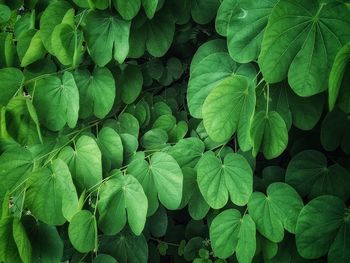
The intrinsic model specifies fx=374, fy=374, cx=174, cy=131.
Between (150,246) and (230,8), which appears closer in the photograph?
(230,8)

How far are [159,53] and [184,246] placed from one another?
830 mm

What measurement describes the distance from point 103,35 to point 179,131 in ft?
1.48

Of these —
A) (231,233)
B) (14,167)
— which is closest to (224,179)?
(231,233)

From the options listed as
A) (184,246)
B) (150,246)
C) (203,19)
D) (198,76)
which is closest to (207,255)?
(184,246)

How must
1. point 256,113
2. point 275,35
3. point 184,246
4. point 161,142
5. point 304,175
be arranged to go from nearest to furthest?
point 275,35 → point 256,113 → point 304,175 → point 161,142 → point 184,246

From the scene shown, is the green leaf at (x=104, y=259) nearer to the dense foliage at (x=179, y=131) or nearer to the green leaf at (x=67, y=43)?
the dense foliage at (x=179, y=131)

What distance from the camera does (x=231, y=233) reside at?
1.19m

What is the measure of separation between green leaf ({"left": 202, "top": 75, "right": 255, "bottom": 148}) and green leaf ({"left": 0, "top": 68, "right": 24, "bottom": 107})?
0.72 m

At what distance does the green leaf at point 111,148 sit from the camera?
1.36m

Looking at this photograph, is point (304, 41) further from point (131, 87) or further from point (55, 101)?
point (55, 101)

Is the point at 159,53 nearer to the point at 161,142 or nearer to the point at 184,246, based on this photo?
the point at 161,142

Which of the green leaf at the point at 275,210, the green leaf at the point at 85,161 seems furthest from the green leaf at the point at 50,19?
the green leaf at the point at 275,210

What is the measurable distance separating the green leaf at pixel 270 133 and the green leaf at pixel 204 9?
44cm

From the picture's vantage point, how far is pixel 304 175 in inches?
46.8
